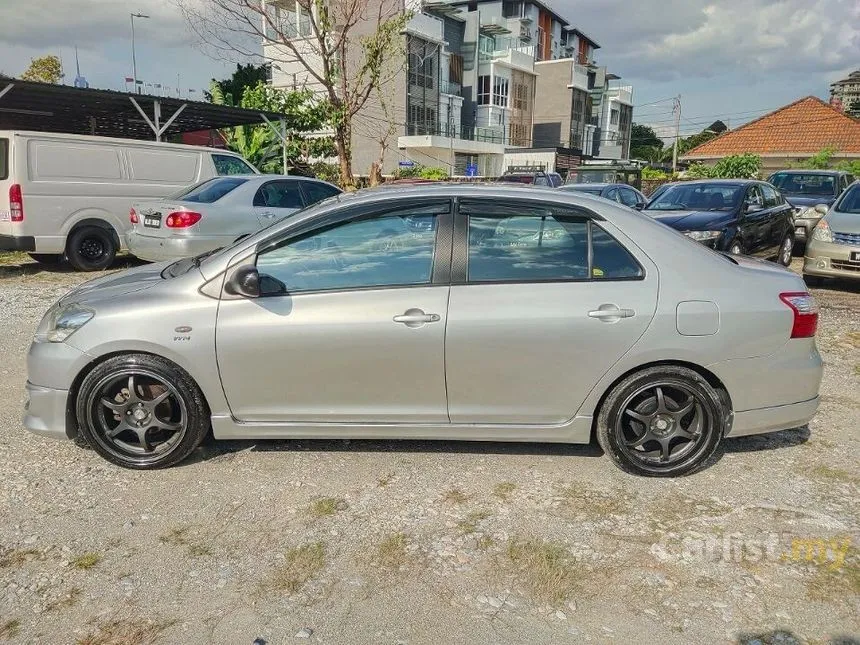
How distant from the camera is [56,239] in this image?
30.6 ft

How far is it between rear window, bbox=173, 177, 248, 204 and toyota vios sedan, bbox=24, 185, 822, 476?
562cm

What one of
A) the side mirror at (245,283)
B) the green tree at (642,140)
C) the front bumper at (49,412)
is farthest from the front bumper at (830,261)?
the green tree at (642,140)

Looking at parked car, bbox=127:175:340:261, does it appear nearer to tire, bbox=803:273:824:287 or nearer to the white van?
the white van

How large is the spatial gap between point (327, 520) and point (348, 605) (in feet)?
2.17

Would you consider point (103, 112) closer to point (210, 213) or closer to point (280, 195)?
point (280, 195)

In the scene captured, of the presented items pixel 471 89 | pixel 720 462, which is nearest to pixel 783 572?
pixel 720 462

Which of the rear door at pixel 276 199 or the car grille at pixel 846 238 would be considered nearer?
the car grille at pixel 846 238

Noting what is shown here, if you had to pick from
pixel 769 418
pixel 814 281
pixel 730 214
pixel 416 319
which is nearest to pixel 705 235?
pixel 730 214

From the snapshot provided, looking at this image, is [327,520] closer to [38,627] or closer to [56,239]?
[38,627]

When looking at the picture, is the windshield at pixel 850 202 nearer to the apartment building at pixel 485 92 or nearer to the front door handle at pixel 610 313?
the front door handle at pixel 610 313

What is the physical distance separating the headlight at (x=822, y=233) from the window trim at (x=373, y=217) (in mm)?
7799

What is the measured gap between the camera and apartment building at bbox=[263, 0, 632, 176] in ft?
122

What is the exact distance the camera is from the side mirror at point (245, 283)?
3398 millimetres

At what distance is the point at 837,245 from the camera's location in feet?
29.3
